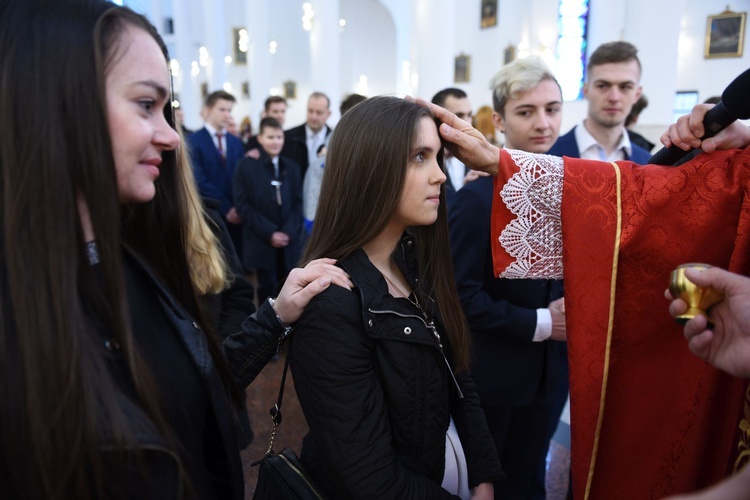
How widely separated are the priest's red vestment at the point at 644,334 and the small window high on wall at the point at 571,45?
14574 millimetres

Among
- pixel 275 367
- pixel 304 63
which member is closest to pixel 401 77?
pixel 304 63

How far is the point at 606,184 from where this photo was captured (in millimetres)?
1432

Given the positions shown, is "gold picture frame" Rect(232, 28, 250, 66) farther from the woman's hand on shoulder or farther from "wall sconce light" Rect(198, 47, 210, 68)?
the woman's hand on shoulder

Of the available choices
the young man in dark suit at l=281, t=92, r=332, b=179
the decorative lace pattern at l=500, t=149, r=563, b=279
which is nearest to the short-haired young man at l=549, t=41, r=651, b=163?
the decorative lace pattern at l=500, t=149, r=563, b=279

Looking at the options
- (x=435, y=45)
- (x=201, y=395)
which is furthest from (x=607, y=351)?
(x=435, y=45)

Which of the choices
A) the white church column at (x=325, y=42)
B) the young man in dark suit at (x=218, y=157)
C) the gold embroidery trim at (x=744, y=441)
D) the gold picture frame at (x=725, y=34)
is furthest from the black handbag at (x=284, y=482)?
the gold picture frame at (x=725, y=34)

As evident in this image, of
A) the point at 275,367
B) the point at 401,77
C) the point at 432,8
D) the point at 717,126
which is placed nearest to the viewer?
the point at 717,126

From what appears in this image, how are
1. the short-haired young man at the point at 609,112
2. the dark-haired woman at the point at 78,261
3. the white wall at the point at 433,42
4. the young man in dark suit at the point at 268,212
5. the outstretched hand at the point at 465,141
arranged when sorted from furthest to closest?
the white wall at the point at 433,42 → the young man in dark suit at the point at 268,212 → the short-haired young man at the point at 609,112 → the outstretched hand at the point at 465,141 → the dark-haired woman at the point at 78,261

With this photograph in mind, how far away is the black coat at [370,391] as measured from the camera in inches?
46.6

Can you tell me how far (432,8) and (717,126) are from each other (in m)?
8.77

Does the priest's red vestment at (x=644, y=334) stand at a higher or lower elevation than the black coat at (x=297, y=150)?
lower

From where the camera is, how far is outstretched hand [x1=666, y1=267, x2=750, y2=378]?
859 mm

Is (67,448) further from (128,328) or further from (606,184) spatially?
(606,184)

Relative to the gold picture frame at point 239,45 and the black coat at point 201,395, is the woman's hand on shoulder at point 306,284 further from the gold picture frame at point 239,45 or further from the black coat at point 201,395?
the gold picture frame at point 239,45
